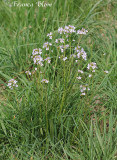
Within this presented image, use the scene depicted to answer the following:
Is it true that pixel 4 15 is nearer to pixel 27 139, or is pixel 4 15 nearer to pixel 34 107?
pixel 34 107

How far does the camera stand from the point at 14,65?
8.70ft

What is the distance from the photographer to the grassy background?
1.70 meters

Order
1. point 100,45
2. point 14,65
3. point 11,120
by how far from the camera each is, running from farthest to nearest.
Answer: point 100,45 → point 14,65 → point 11,120

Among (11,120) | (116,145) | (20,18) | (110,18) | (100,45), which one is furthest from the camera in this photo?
(20,18)

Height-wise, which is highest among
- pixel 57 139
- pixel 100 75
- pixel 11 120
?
pixel 100 75

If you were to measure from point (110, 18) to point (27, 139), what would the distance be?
217 cm

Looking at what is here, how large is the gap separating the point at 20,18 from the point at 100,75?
1.63m

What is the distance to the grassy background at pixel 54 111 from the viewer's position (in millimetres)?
1698

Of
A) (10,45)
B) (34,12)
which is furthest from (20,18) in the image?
(10,45)

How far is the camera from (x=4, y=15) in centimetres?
355

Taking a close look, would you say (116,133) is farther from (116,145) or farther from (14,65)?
(14,65)

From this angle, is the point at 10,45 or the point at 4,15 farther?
the point at 4,15

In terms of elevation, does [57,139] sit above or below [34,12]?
below

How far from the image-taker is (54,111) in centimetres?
187
